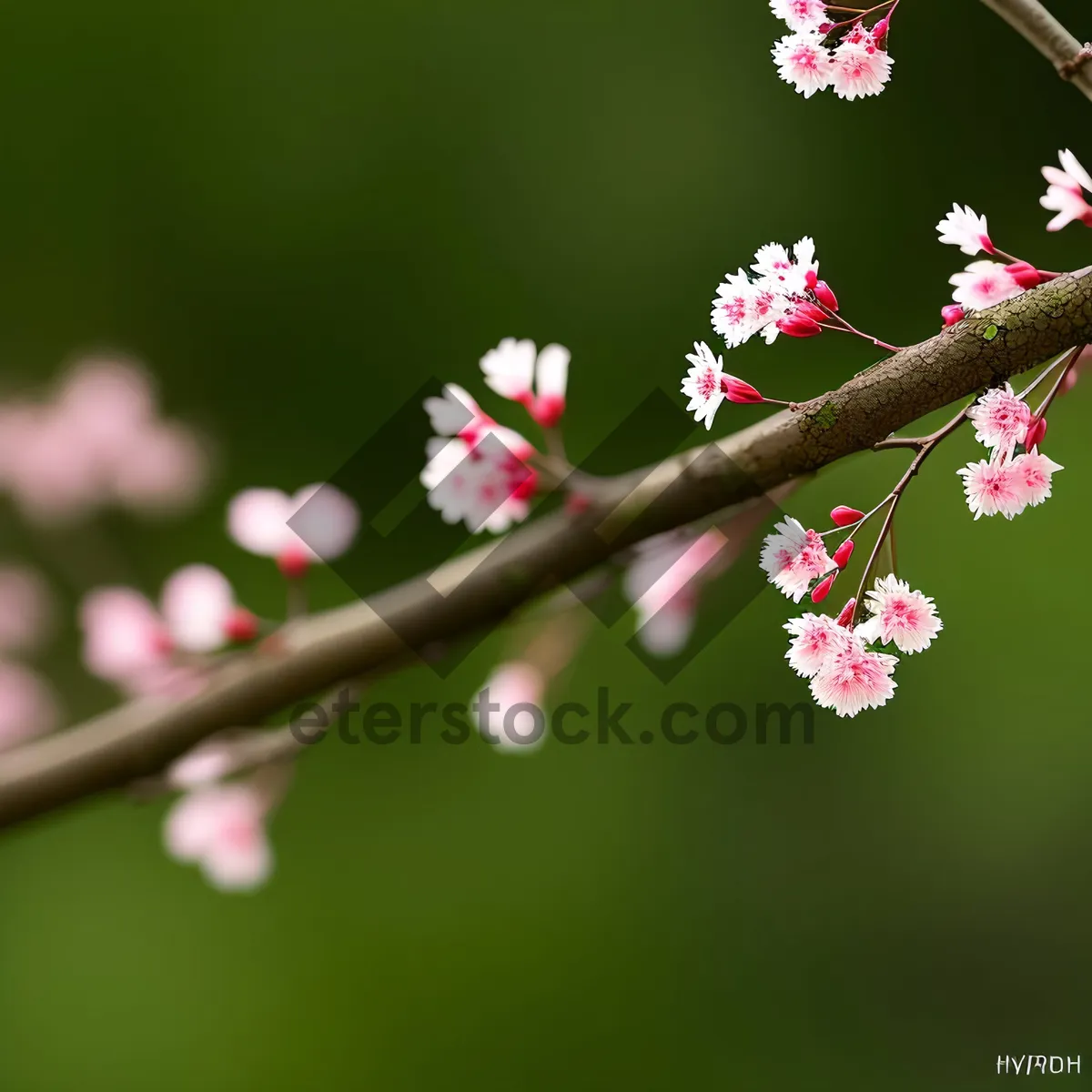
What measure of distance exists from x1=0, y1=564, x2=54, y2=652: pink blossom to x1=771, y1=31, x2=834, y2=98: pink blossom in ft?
Result: 4.39

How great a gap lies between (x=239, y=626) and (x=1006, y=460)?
387 mm

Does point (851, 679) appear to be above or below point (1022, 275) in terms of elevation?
below

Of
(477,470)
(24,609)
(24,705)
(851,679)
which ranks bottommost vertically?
(851,679)

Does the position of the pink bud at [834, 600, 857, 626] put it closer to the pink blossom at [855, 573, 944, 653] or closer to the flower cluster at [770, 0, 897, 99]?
the pink blossom at [855, 573, 944, 653]

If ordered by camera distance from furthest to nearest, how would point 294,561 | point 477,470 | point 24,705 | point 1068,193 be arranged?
point 24,705 → point 294,561 → point 477,470 → point 1068,193

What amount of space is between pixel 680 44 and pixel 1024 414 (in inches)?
50.2

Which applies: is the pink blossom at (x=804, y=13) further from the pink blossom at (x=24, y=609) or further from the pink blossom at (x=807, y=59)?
the pink blossom at (x=24, y=609)

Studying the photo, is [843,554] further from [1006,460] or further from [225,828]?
[225,828]

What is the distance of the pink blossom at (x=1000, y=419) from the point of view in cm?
36

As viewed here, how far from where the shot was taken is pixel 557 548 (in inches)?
15.8

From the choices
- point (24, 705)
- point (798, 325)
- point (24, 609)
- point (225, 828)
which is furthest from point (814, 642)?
point (24, 609)

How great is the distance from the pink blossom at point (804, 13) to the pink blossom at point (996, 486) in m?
0.20

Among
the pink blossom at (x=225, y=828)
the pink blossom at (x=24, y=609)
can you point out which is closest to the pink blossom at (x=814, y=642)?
the pink blossom at (x=225, y=828)

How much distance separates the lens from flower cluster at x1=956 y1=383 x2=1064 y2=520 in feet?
1.18
